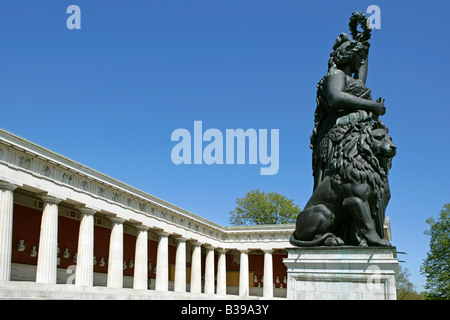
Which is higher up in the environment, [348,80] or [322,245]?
[348,80]

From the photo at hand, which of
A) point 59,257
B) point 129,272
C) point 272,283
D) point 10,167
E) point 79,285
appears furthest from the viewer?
point 272,283

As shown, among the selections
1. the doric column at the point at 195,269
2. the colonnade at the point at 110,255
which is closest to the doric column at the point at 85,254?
the colonnade at the point at 110,255

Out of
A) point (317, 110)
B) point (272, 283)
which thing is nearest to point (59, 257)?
point (272, 283)

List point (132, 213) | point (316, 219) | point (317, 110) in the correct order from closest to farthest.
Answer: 1. point (316, 219)
2. point (317, 110)
3. point (132, 213)

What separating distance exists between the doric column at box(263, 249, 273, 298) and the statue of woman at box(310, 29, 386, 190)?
160 ft

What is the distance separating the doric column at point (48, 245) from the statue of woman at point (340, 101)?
25.2 meters

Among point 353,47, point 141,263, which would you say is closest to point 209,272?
point 141,263

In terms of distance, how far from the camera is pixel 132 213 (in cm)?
3944

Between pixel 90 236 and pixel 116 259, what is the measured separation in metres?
4.06

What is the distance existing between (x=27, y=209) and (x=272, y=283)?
104 ft

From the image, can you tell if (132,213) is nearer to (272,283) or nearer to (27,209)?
(27,209)

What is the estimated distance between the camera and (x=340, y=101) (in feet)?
24.4

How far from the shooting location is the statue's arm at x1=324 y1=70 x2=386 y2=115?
291 inches

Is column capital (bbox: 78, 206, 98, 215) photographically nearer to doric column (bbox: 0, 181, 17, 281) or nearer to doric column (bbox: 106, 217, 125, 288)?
doric column (bbox: 106, 217, 125, 288)
